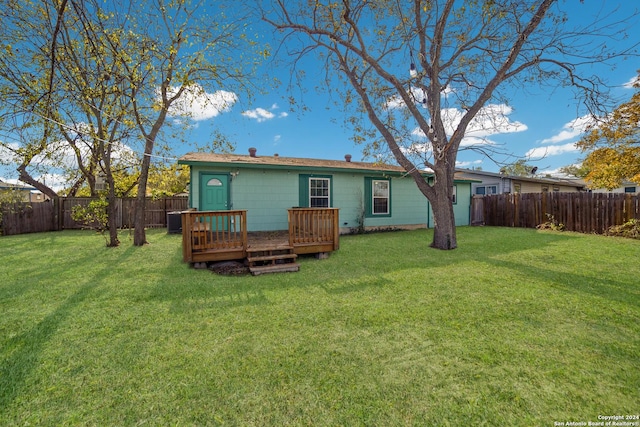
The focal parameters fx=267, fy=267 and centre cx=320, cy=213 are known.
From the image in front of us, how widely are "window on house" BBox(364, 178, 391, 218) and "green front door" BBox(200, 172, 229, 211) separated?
16.6 feet

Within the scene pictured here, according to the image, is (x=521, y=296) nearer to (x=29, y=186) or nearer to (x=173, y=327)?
(x=173, y=327)

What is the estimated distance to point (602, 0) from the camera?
5.42m

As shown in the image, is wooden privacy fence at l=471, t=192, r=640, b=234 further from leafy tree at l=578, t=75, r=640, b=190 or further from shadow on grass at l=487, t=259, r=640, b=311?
shadow on grass at l=487, t=259, r=640, b=311

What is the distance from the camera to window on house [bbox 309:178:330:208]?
943 centimetres

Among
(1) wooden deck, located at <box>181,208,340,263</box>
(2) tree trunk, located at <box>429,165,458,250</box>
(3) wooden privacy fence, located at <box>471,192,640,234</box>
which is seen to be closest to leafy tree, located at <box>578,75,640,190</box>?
(3) wooden privacy fence, located at <box>471,192,640,234</box>

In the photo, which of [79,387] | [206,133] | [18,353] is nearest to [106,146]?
[206,133]

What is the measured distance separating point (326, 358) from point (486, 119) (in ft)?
25.6

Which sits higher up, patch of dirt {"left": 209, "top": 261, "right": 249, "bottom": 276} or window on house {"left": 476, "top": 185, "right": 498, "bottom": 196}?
window on house {"left": 476, "top": 185, "right": 498, "bottom": 196}

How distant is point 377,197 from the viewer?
1051 cm

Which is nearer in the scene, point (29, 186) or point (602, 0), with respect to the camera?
point (602, 0)

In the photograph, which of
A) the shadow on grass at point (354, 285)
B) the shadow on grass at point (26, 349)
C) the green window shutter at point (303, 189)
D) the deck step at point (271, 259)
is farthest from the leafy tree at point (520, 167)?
the shadow on grass at point (26, 349)

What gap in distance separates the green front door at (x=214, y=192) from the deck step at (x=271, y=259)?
324 cm

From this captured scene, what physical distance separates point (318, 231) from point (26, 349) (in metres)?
4.69

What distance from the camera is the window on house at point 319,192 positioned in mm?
9430
